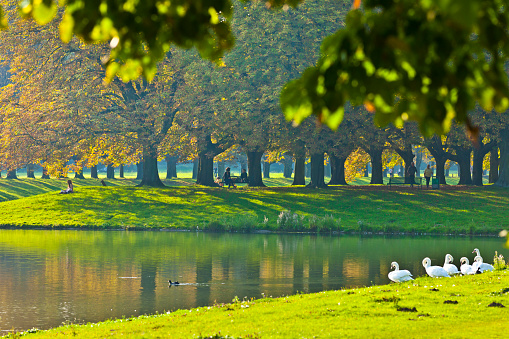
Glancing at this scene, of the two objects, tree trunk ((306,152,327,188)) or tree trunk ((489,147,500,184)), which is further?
tree trunk ((489,147,500,184))

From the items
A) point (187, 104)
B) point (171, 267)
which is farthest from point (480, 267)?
point (187, 104)

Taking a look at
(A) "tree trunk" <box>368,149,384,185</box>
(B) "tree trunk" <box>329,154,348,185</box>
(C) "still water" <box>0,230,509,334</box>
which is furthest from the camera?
(B) "tree trunk" <box>329,154,348,185</box>

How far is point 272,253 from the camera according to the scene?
27.6 m

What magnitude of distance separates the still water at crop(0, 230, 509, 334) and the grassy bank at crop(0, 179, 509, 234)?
2488mm

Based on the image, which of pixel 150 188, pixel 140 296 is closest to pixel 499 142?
pixel 150 188

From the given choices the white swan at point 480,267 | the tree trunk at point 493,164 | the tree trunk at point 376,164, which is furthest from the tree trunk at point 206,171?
the white swan at point 480,267

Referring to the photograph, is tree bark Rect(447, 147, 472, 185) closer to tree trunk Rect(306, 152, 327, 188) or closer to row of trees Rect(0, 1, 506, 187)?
row of trees Rect(0, 1, 506, 187)

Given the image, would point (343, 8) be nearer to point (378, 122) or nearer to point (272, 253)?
point (272, 253)

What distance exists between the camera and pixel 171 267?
23641 mm

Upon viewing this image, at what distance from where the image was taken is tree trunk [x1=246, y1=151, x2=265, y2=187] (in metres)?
51.6

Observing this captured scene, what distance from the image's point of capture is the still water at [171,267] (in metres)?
17.5

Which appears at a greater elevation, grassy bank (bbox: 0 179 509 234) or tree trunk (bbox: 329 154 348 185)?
tree trunk (bbox: 329 154 348 185)

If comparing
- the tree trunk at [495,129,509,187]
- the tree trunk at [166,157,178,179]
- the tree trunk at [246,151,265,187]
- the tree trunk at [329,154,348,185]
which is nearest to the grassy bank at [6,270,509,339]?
the tree trunk at [495,129,509,187]

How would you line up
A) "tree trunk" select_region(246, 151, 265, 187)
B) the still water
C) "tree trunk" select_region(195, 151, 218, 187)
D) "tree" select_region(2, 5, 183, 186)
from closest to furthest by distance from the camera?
the still water
"tree" select_region(2, 5, 183, 186)
"tree trunk" select_region(246, 151, 265, 187)
"tree trunk" select_region(195, 151, 218, 187)
